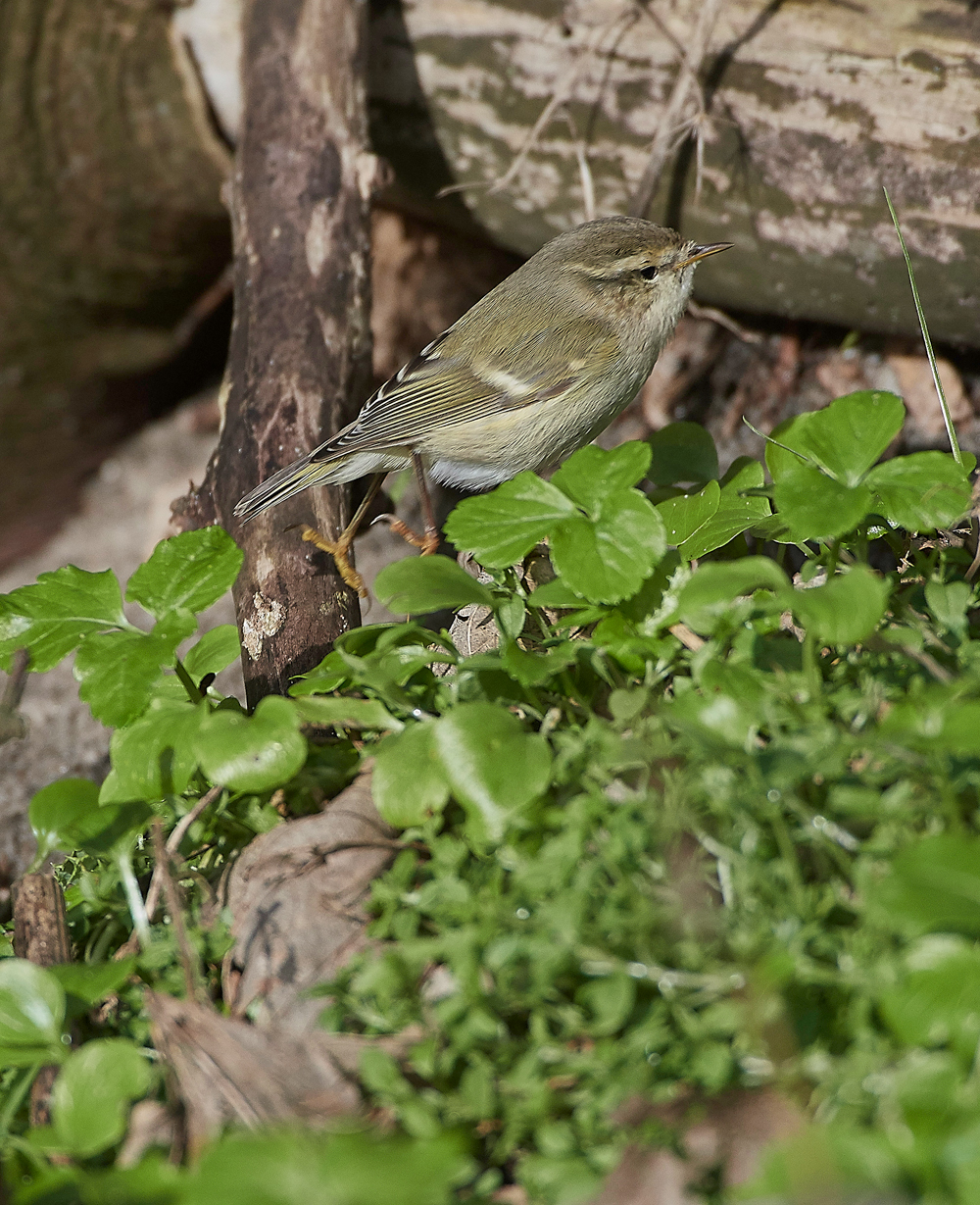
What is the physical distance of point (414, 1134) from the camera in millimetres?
1442

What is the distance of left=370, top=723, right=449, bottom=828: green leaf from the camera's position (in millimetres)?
1762

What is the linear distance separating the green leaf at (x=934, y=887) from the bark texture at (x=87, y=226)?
4.91 metres

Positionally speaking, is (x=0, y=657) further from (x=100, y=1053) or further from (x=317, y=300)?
(x=317, y=300)

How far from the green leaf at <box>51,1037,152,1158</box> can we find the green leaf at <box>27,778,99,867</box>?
47 centimetres

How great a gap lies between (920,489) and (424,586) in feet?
3.24

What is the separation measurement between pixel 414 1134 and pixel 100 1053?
1.64ft

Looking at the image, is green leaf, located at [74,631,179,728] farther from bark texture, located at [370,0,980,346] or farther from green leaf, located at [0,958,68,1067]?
bark texture, located at [370,0,980,346]

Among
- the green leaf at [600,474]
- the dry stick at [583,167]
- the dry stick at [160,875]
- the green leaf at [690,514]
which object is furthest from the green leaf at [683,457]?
the dry stick at [583,167]

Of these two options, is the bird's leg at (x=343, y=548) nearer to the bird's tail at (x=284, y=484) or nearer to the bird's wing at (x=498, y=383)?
the bird's tail at (x=284, y=484)

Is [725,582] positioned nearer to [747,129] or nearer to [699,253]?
[699,253]

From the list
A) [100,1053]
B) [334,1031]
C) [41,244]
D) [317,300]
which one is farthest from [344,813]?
[41,244]

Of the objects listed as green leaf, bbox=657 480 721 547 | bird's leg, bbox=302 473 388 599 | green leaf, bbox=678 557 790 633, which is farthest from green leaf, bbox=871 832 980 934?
bird's leg, bbox=302 473 388 599

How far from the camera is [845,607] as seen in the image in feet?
5.51

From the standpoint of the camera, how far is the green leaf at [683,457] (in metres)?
2.82
